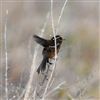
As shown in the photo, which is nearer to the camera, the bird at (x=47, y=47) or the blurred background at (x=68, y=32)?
the bird at (x=47, y=47)

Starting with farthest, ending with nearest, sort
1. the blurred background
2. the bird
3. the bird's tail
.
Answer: the blurred background → the bird → the bird's tail

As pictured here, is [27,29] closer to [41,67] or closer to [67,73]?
[67,73]

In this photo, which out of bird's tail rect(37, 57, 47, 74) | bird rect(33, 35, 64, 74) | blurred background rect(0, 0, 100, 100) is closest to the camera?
bird's tail rect(37, 57, 47, 74)

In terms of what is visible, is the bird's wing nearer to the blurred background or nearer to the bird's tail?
the bird's tail

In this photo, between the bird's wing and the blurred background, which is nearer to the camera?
the bird's wing

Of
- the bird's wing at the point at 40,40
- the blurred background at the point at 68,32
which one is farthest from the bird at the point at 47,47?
the blurred background at the point at 68,32

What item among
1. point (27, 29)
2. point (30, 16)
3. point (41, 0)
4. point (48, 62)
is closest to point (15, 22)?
point (27, 29)

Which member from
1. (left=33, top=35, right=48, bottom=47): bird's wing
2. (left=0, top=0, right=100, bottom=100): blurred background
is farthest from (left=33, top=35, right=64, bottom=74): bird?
(left=0, top=0, right=100, bottom=100): blurred background

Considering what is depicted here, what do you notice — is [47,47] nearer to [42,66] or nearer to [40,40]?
[40,40]

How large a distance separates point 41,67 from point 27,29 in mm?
4202

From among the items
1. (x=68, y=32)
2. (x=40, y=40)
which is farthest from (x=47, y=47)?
(x=68, y=32)

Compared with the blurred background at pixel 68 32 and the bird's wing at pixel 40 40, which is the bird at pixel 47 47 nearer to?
the bird's wing at pixel 40 40

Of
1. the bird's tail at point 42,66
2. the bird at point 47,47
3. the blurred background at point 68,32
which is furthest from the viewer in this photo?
the blurred background at point 68,32

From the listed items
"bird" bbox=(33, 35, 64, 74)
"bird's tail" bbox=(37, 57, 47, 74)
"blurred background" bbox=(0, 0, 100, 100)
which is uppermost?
"bird" bbox=(33, 35, 64, 74)
